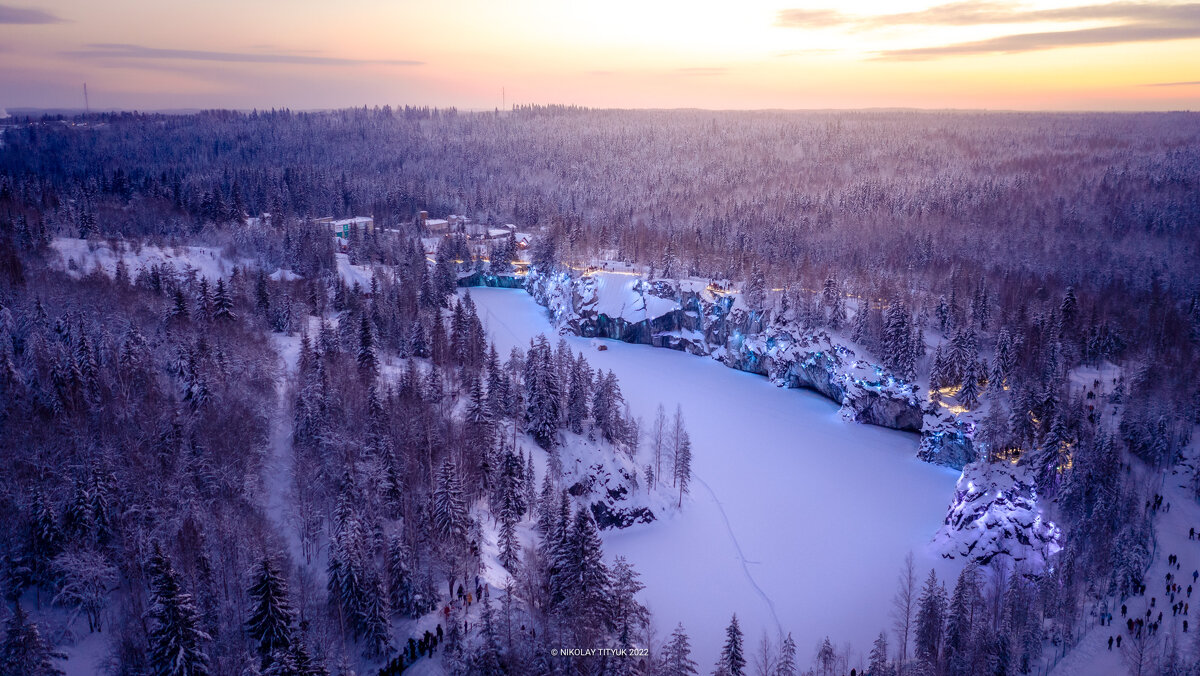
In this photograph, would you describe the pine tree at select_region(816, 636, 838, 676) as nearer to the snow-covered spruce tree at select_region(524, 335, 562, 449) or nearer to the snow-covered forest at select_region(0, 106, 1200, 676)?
the snow-covered forest at select_region(0, 106, 1200, 676)

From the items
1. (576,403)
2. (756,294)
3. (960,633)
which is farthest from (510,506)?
(756,294)

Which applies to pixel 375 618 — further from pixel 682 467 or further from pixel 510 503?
pixel 682 467

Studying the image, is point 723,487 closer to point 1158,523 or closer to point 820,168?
point 1158,523

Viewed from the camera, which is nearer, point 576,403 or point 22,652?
point 22,652

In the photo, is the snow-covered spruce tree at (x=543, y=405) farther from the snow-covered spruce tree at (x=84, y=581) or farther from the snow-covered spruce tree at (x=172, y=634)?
the snow-covered spruce tree at (x=172, y=634)

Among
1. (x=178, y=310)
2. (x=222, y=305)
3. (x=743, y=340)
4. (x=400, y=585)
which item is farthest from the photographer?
(x=743, y=340)

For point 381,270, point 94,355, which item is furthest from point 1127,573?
point 381,270

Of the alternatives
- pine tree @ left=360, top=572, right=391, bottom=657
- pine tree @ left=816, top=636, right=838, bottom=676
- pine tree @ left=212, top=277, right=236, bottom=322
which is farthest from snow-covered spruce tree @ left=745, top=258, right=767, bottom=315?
pine tree @ left=360, top=572, right=391, bottom=657
